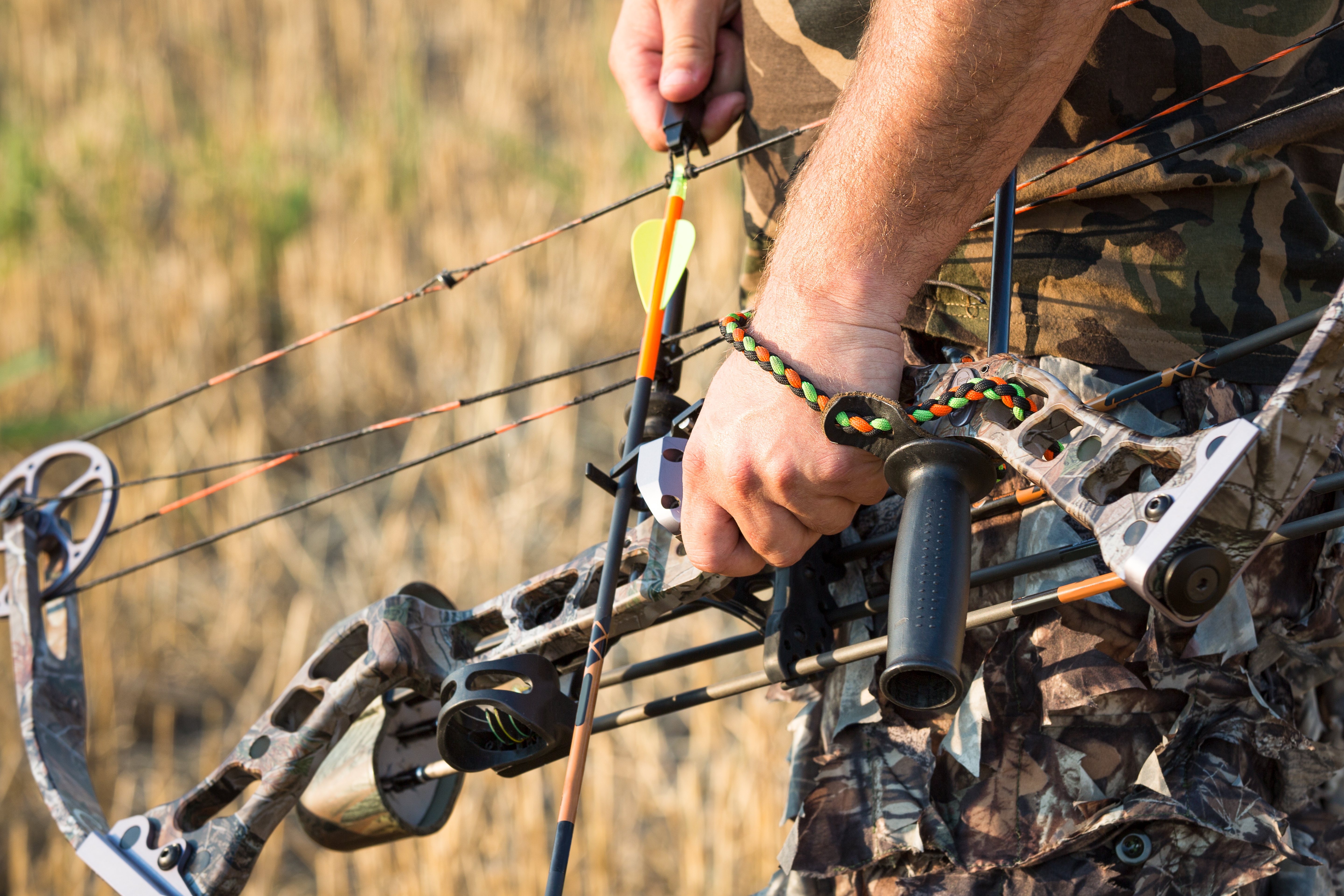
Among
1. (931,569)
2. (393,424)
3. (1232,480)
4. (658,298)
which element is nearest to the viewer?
(1232,480)

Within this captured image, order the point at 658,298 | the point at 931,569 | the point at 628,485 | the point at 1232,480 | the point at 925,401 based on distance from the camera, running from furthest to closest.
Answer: the point at 658,298 < the point at 628,485 < the point at 925,401 < the point at 931,569 < the point at 1232,480

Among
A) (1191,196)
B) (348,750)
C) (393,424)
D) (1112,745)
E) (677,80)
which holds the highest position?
(677,80)

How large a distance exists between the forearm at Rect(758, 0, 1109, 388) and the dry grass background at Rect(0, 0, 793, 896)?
2193 millimetres

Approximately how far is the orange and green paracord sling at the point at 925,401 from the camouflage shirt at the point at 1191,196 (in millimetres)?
254

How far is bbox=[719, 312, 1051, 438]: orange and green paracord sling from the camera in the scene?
3.44 ft

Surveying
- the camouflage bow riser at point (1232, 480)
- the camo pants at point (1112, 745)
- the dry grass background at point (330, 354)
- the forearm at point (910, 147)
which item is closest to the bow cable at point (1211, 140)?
the forearm at point (910, 147)

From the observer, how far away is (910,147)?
41.2 inches

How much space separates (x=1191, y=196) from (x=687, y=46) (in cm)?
79

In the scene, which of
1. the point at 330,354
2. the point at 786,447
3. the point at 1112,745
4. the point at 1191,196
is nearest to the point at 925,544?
the point at 786,447

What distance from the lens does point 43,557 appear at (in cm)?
209

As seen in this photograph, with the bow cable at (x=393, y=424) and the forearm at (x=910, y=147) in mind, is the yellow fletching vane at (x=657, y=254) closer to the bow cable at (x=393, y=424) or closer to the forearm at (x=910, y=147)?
the bow cable at (x=393, y=424)

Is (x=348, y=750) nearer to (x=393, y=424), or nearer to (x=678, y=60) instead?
(x=393, y=424)

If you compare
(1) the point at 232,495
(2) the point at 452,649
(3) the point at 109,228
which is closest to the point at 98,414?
(1) the point at 232,495

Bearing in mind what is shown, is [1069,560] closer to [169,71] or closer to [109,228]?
[109,228]
